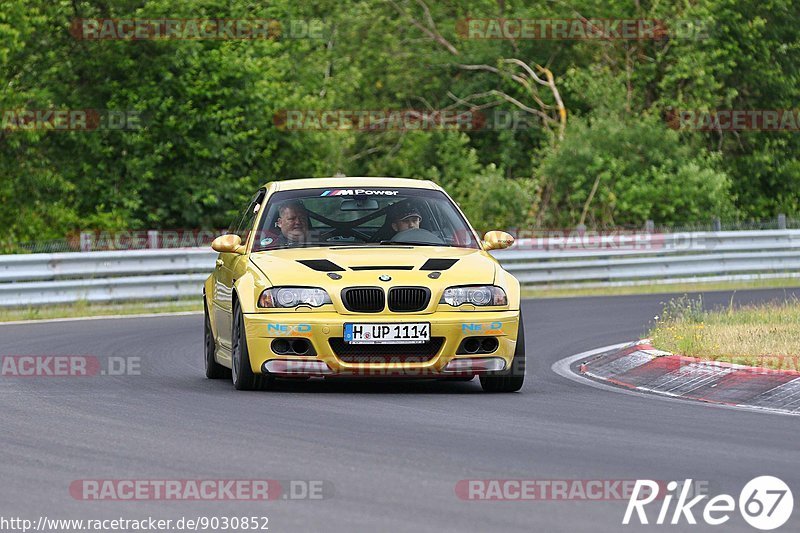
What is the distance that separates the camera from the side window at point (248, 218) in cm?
1341

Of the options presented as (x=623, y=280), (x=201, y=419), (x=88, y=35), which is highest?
(x=88, y=35)

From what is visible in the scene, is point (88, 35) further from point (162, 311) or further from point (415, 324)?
point (415, 324)

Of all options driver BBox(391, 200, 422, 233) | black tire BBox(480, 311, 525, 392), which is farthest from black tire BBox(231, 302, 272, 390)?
black tire BBox(480, 311, 525, 392)

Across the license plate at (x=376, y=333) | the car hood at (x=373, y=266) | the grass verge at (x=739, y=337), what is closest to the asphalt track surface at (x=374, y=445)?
the license plate at (x=376, y=333)

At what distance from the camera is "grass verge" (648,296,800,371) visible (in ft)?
42.1

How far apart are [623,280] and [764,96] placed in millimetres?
16802

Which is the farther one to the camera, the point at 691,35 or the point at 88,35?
the point at 691,35

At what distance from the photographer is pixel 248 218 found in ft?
45.0

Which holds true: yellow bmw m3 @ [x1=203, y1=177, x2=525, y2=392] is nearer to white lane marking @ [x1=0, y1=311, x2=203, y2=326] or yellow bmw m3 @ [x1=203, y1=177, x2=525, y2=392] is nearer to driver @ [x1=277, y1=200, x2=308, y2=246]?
driver @ [x1=277, y1=200, x2=308, y2=246]

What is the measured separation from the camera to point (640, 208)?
36250 mm

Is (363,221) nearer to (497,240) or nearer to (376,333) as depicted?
(497,240)

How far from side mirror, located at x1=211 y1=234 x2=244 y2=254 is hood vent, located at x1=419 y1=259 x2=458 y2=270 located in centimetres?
165

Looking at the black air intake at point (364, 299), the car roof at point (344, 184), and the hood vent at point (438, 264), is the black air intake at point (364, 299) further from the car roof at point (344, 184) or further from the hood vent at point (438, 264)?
the car roof at point (344, 184)

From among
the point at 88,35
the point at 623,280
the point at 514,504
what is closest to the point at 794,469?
the point at 514,504
